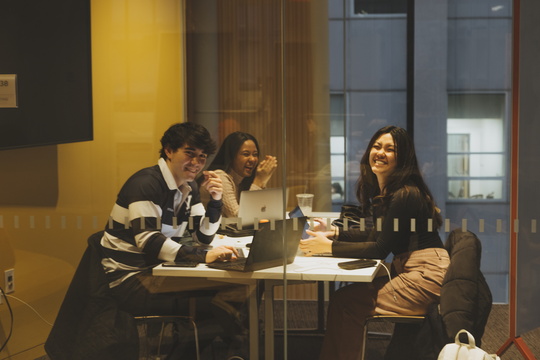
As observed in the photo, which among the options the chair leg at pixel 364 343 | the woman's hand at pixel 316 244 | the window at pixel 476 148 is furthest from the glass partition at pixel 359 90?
the chair leg at pixel 364 343

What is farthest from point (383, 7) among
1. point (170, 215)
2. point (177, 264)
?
point (177, 264)

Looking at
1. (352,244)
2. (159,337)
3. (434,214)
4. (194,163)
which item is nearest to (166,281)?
(159,337)

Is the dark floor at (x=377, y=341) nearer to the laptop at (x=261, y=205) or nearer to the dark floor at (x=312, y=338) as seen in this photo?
the dark floor at (x=312, y=338)

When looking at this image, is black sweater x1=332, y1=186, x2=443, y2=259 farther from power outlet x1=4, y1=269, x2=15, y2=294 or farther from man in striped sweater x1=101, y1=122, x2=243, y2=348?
power outlet x1=4, y1=269, x2=15, y2=294

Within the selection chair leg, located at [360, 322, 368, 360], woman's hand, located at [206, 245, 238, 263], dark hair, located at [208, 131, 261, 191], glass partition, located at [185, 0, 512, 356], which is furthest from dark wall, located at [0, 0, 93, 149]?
chair leg, located at [360, 322, 368, 360]

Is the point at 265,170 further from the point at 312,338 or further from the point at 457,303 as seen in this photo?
the point at 457,303

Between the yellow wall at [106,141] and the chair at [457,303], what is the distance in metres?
1.38

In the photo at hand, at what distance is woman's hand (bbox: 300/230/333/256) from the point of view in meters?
3.07

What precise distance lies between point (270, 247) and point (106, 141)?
945 mm

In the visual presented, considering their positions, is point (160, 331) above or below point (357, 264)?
below

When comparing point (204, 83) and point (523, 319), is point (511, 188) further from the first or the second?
point (204, 83)

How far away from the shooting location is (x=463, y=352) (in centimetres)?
289

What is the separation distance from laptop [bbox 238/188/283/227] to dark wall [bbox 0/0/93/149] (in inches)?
32.5

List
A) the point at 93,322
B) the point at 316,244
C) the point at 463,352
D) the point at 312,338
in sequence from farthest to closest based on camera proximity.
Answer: the point at 93,322 → the point at 312,338 → the point at 316,244 → the point at 463,352
